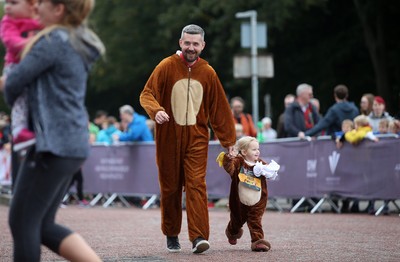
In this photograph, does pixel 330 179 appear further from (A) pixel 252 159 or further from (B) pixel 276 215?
(A) pixel 252 159

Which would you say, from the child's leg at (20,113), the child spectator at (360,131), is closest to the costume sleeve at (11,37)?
the child's leg at (20,113)

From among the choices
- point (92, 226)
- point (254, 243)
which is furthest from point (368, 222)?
point (254, 243)

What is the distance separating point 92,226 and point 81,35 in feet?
26.9

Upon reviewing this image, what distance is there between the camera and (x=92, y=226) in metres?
13.7

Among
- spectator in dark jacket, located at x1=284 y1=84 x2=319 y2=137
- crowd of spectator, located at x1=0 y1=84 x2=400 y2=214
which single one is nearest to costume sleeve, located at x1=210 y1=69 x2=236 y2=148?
crowd of spectator, located at x1=0 y1=84 x2=400 y2=214

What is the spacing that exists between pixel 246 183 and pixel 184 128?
868 millimetres

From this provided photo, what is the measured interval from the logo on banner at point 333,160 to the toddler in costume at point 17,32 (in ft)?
36.0

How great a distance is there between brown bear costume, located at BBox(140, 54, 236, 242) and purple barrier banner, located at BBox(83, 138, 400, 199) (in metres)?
6.16

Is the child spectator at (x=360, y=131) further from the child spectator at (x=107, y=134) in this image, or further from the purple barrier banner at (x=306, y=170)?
the child spectator at (x=107, y=134)

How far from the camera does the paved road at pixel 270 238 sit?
9062 millimetres

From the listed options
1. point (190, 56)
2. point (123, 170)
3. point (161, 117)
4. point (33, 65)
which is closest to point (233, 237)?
point (161, 117)

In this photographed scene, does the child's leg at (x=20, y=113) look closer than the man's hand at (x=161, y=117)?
Yes

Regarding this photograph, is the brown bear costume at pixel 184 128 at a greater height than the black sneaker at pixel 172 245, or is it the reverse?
the brown bear costume at pixel 184 128

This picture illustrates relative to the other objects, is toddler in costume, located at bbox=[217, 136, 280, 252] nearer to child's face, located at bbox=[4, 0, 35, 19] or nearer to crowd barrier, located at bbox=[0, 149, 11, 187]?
child's face, located at bbox=[4, 0, 35, 19]
